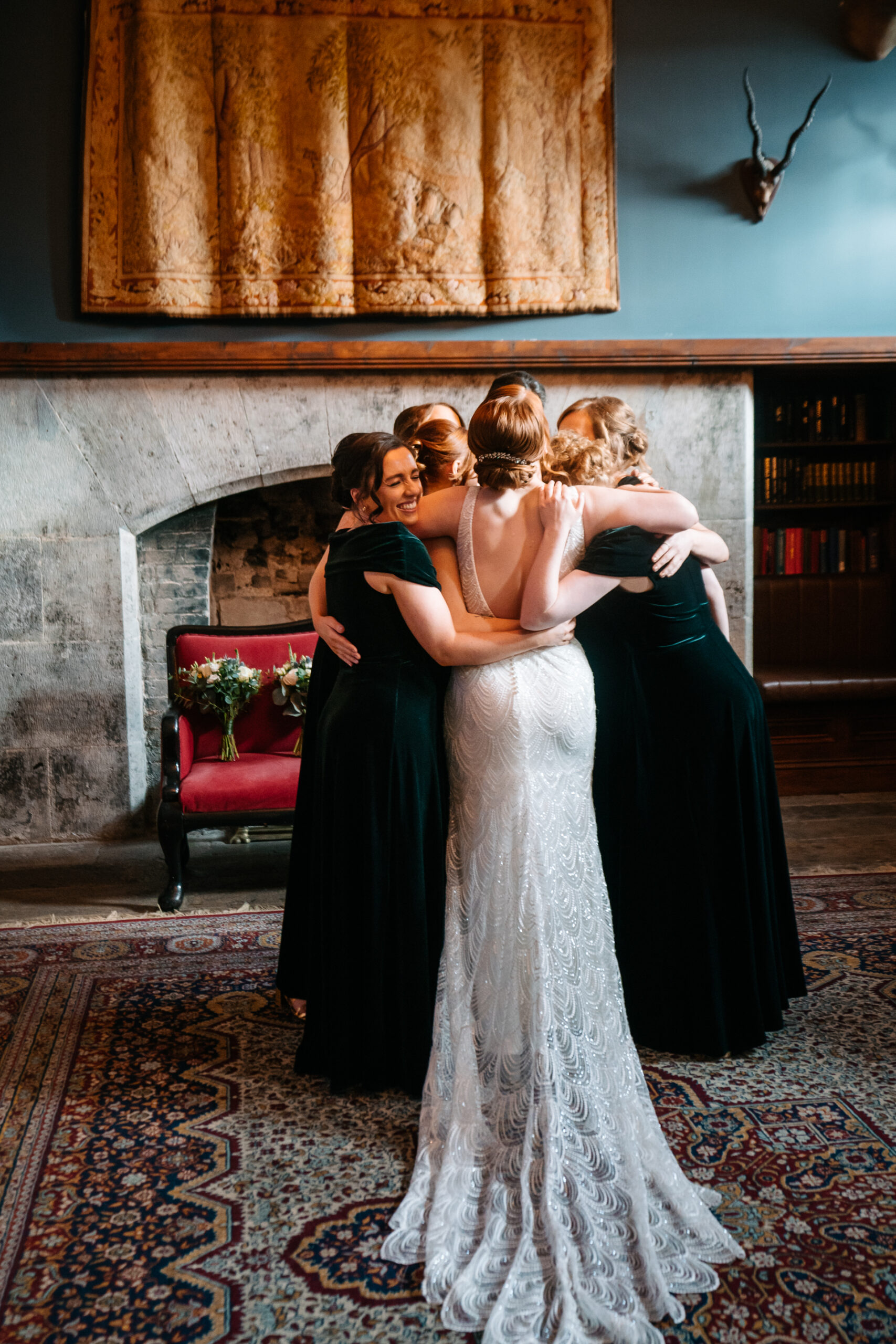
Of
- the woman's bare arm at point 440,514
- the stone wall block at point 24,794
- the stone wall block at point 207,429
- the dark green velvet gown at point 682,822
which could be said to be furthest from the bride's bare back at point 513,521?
the stone wall block at point 24,794

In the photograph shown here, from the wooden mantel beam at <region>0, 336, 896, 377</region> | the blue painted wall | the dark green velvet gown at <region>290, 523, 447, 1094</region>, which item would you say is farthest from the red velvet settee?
the blue painted wall

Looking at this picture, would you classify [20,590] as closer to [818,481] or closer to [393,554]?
[393,554]

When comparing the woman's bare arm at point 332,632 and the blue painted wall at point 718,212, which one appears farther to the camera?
the blue painted wall at point 718,212

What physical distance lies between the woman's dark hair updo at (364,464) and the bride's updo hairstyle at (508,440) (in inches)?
10.1

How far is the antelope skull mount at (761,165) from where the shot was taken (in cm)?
524

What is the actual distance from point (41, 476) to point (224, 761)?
6.02 ft

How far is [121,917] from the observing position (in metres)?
4.05

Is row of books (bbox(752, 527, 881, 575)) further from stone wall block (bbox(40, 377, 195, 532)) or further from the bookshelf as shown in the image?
stone wall block (bbox(40, 377, 195, 532))

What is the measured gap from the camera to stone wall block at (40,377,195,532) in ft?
16.7

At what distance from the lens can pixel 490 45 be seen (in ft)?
16.9

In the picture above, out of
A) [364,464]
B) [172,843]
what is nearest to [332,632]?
[364,464]

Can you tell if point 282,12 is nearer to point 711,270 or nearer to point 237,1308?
point 711,270

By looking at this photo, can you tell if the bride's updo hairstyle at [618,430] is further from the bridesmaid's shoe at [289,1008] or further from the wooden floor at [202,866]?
the wooden floor at [202,866]

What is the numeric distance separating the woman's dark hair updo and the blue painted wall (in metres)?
2.96
